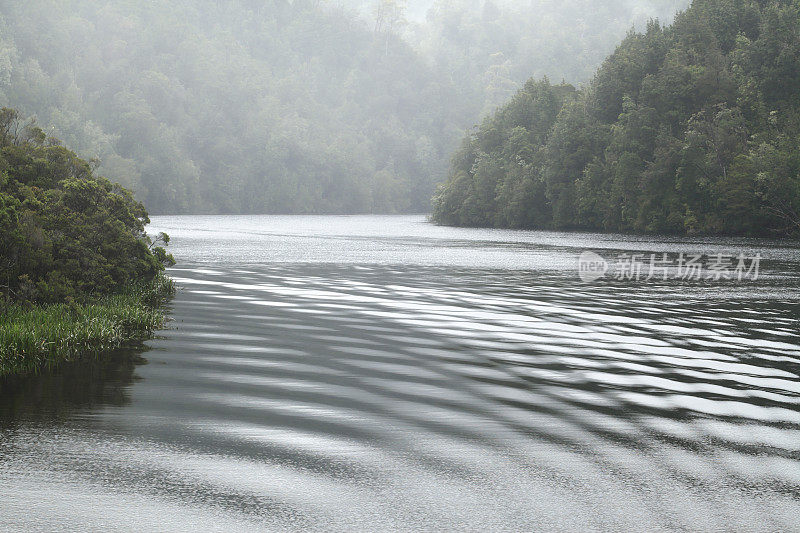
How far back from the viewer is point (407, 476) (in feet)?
27.0

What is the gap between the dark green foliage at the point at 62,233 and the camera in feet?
62.2

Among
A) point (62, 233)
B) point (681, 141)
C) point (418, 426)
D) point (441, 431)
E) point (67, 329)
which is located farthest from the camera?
point (681, 141)

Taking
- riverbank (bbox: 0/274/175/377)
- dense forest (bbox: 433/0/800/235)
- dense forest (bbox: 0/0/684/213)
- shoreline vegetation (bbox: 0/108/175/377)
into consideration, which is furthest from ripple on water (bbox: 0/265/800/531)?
dense forest (bbox: 0/0/684/213)

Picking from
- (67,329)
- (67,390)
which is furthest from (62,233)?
(67,390)

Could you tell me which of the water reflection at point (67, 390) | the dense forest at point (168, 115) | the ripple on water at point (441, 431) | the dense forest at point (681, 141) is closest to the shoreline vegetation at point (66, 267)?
the water reflection at point (67, 390)

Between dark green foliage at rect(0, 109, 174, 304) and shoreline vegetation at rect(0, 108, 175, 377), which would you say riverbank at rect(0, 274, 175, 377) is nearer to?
shoreline vegetation at rect(0, 108, 175, 377)

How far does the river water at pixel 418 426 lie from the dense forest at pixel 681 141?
5075 centimetres

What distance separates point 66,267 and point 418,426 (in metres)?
13.1

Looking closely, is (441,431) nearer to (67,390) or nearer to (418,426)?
(418,426)

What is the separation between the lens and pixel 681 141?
75.5 metres

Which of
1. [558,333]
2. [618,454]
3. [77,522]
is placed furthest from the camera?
[558,333]

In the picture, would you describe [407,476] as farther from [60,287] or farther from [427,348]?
[60,287]

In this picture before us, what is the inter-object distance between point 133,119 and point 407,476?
153 meters

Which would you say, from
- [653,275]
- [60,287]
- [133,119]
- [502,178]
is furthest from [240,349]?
[133,119]
